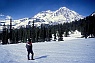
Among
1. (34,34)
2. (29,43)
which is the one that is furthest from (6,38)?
(29,43)

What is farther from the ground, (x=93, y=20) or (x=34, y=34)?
(x=93, y=20)

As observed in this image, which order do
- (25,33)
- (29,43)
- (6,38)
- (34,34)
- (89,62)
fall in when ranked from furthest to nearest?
(25,33)
(34,34)
(6,38)
(29,43)
(89,62)

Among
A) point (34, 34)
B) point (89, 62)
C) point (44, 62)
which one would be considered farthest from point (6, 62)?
point (34, 34)

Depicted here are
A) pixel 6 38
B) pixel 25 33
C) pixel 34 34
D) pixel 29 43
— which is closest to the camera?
pixel 29 43

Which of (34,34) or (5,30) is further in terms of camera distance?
(34,34)

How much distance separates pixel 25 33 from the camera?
126062 mm

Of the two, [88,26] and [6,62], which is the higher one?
[88,26]

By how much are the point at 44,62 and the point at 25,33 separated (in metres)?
109

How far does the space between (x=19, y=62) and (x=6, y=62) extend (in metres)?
1.27

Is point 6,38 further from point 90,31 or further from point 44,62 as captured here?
point 44,62

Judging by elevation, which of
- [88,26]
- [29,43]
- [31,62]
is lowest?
[31,62]

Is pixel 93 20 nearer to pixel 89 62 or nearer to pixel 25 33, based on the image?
pixel 25 33

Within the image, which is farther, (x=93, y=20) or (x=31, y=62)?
(x=93, y=20)

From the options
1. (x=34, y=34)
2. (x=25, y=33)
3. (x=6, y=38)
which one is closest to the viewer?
(x=6, y=38)
